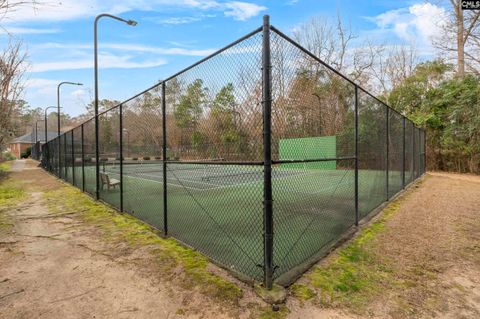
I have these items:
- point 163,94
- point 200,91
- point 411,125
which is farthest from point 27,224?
point 411,125

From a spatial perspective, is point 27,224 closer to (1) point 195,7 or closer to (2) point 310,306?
(2) point 310,306

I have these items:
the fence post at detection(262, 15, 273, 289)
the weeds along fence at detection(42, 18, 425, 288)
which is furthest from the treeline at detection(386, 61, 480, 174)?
the fence post at detection(262, 15, 273, 289)

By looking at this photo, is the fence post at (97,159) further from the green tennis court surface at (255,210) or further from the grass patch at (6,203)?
the grass patch at (6,203)

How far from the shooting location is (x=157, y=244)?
12.3ft

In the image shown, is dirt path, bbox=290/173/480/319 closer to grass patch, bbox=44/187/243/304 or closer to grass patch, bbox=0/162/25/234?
grass patch, bbox=44/187/243/304

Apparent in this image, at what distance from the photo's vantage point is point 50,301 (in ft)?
7.72

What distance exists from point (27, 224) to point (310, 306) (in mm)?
4986

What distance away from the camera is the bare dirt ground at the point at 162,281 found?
2.18 m

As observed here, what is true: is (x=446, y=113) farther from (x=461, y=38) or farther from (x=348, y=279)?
(x=348, y=279)

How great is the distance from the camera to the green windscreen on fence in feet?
9.00

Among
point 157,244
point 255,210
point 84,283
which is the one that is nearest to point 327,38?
point 255,210

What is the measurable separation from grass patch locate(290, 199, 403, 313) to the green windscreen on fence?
1120 millimetres

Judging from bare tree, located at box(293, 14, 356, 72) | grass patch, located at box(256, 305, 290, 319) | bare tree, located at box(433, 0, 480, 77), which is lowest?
grass patch, located at box(256, 305, 290, 319)

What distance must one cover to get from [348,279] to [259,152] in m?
1.52
